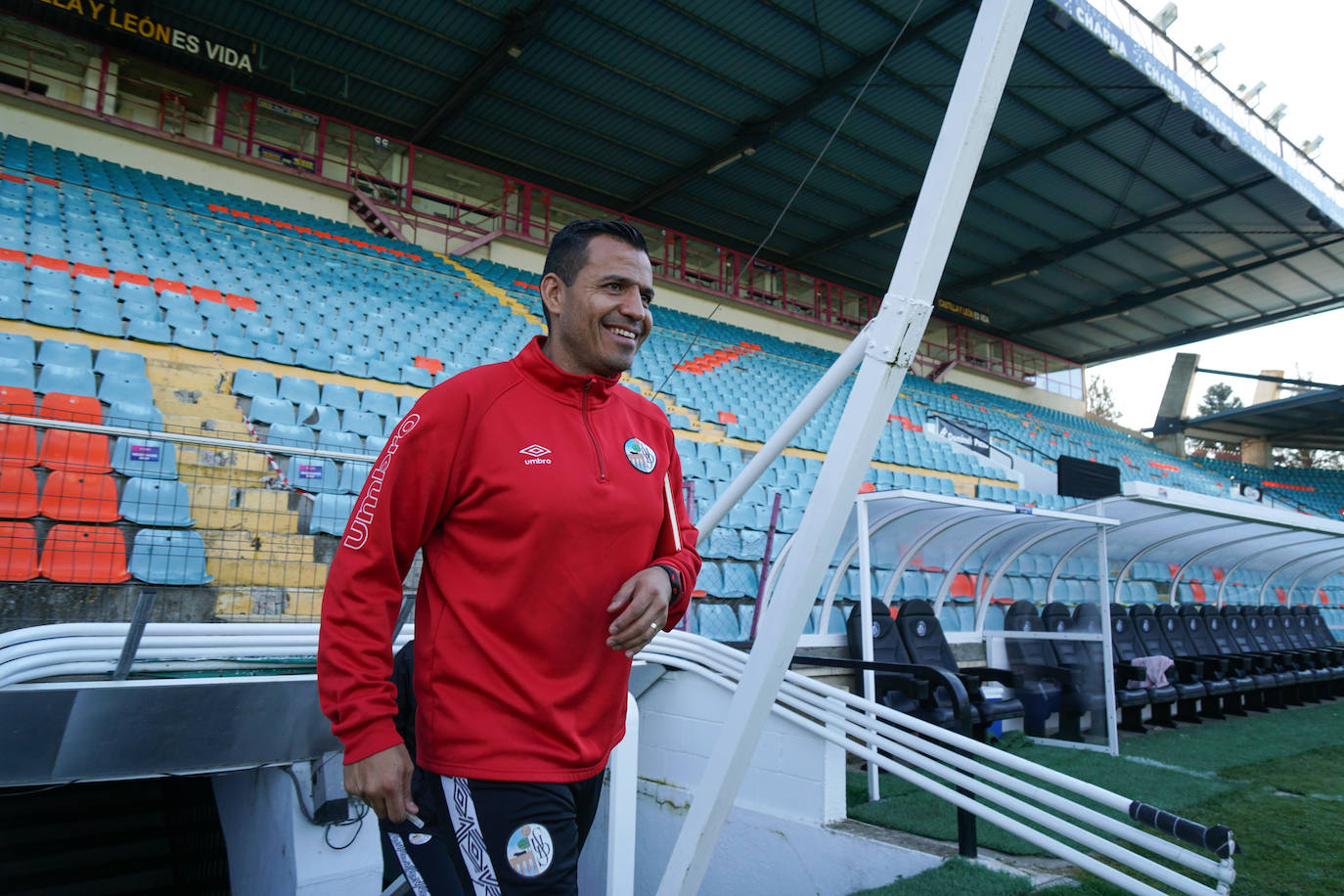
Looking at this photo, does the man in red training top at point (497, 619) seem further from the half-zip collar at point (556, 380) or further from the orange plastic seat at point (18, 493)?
the orange plastic seat at point (18, 493)

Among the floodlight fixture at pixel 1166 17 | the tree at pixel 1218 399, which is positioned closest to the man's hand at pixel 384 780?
the floodlight fixture at pixel 1166 17

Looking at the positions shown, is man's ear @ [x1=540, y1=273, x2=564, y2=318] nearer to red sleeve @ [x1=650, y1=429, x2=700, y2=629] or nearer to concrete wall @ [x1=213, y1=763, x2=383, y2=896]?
red sleeve @ [x1=650, y1=429, x2=700, y2=629]

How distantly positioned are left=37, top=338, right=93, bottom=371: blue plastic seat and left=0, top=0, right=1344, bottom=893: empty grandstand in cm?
3

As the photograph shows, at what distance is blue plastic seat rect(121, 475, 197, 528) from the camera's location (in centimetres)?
410

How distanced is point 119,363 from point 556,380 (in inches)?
240

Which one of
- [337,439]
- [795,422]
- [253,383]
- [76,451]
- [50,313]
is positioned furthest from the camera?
[253,383]

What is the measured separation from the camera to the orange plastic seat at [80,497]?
13.5 ft

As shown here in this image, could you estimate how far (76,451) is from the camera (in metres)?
4.32

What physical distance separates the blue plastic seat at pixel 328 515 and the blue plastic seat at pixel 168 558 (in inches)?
23.6

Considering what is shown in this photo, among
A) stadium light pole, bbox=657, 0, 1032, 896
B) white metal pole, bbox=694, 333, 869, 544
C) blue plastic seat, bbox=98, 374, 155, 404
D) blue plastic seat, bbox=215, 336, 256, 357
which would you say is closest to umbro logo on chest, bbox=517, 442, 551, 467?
stadium light pole, bbox=657, 0, 1032, 896

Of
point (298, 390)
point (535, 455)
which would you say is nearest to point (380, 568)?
point (535, 455)

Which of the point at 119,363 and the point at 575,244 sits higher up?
the point at 119,363

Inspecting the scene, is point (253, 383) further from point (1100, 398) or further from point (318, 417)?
point (1100, 398)

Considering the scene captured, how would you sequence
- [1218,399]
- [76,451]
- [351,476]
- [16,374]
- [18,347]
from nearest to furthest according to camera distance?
[76,451]
[351,476]
[16,374]
[18,347]
[1218,399]
